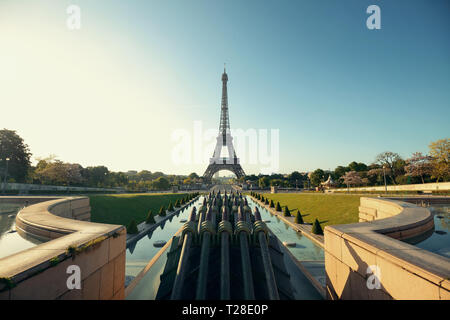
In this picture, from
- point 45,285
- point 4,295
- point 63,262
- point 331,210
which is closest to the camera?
point 4,295

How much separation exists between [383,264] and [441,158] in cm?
4955

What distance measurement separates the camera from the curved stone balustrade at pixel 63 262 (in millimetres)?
3490

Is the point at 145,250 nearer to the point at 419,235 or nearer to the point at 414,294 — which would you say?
the point at 414,294

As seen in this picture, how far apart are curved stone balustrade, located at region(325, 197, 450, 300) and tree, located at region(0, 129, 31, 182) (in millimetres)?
56595

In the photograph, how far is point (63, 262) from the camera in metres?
4.22

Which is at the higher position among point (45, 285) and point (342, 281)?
point (45, 285)

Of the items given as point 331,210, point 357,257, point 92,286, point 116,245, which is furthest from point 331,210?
A: point 92,286

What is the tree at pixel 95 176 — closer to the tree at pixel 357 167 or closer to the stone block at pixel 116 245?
the stone block at pixel 116 245

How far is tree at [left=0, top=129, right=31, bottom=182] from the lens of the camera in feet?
127

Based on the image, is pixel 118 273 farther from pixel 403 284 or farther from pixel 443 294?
pixel 443 294

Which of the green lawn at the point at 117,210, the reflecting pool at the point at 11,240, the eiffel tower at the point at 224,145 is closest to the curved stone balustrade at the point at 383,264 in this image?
the reflecting pool at the point at 11,240
